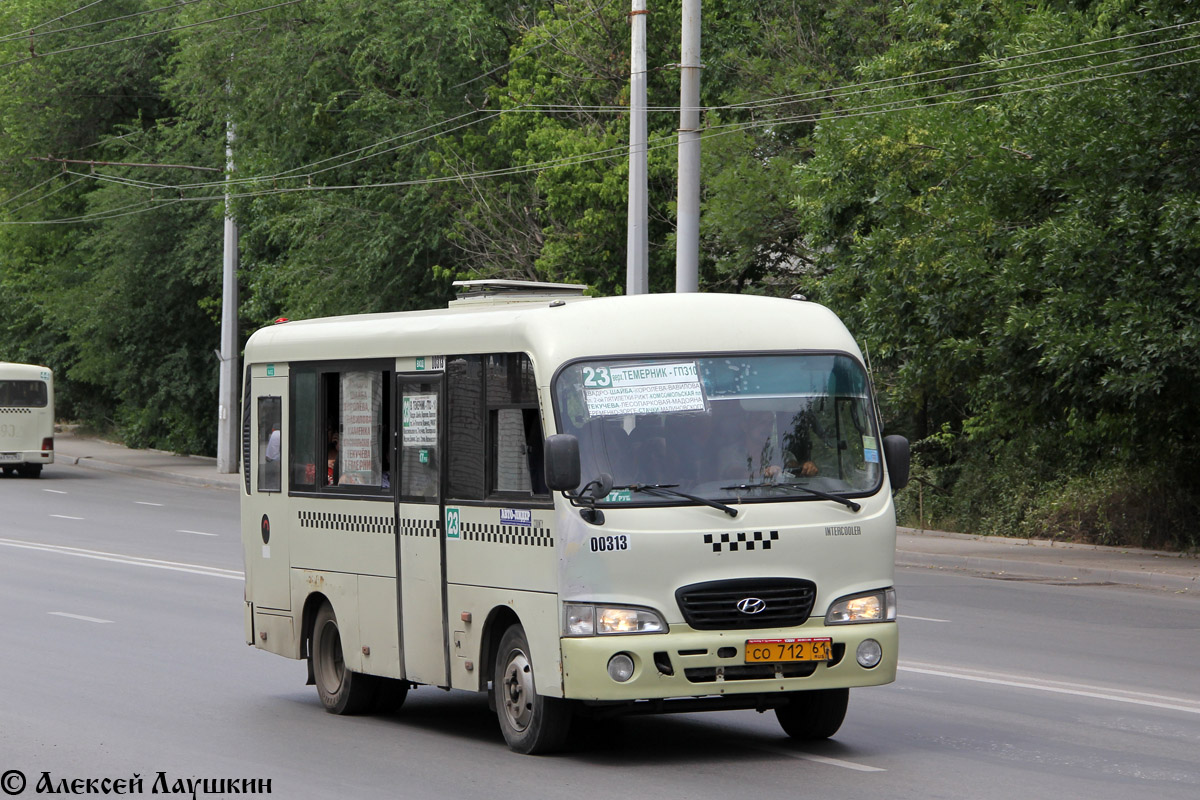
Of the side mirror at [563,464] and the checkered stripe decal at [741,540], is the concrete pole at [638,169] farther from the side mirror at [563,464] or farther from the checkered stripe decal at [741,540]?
the side mirror at [563,464]

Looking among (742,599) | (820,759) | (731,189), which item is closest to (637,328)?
(742,599)

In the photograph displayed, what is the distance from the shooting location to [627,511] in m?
8.98

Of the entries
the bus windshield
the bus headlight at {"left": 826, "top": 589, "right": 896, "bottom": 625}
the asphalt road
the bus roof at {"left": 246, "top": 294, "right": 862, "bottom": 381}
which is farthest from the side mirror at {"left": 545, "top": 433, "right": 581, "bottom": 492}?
the bus headlight at {"left": 826, "top": 589, "right": 896, "bottom": 625}

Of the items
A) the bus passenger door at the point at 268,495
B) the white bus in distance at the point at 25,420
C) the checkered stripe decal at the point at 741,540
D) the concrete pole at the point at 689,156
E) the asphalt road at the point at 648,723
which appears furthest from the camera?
the white bus in distance at the point at 25,420

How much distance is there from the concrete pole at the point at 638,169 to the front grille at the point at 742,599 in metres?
16.4

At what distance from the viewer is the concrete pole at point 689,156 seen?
82.4 feet

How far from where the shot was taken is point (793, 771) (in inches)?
347

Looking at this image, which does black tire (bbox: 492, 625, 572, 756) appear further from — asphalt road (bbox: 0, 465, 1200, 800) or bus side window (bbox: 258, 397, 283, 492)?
bus side window (bbox: 258, 397, 283, 492)

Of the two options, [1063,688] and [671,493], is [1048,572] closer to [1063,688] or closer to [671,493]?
[1063,688]

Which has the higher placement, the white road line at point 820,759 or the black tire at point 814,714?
the black tire at point 814,714

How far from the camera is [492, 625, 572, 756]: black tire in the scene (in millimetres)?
9203

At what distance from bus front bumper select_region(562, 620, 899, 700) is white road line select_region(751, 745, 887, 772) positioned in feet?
1.30

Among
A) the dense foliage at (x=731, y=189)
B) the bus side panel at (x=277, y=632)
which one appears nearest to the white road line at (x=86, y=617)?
the bus side panel at (x=277, y=632)

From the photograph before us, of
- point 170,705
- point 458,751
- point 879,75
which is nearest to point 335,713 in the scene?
point 170,705
